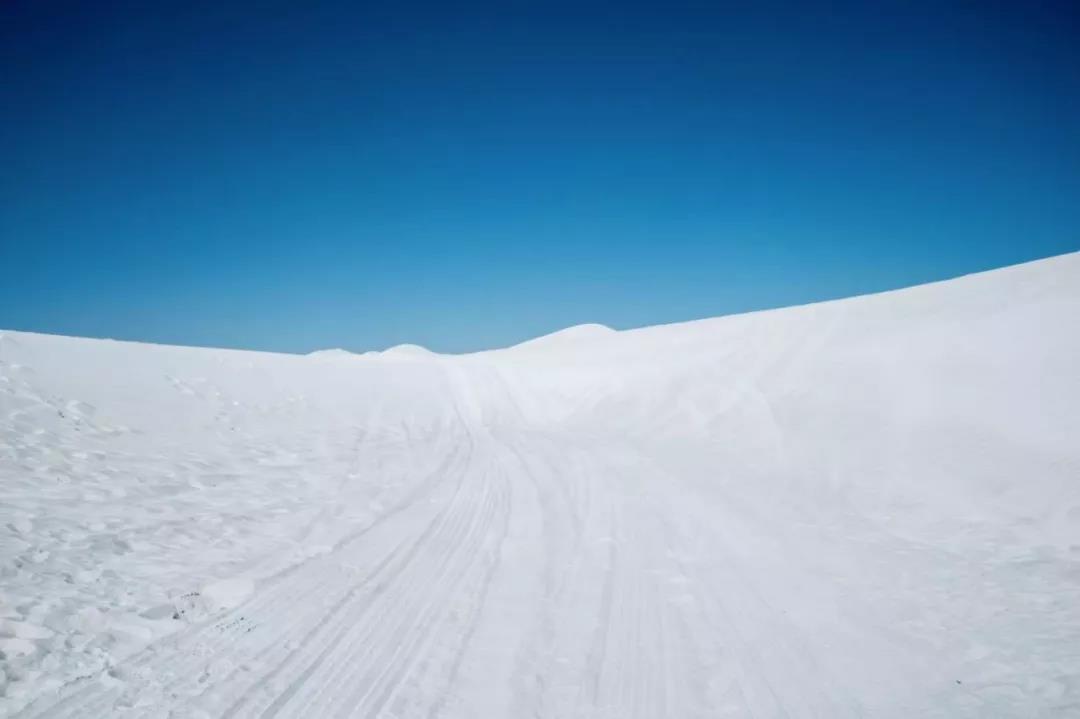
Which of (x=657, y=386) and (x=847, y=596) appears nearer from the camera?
(x=847, y=596)

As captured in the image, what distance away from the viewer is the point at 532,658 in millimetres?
3684

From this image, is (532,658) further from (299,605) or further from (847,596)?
(847,596)

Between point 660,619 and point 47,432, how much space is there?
9.17 metres

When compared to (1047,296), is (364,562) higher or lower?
lower

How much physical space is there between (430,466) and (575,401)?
26.7ft

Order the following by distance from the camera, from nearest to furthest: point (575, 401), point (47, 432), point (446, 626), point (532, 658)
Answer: point (532, 658)
point (446, 626)
point (47, 432)
point (575, 401)

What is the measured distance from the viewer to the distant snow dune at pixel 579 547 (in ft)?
11.1

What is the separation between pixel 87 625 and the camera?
3.75 metres

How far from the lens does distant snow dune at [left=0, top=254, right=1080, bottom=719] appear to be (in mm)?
3375

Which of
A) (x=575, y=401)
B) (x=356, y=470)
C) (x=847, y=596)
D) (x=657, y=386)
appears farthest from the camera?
(x=575, y=401)

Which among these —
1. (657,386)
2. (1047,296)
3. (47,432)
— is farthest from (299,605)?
(1047,296)

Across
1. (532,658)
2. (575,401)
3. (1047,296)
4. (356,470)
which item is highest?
(1047,296)

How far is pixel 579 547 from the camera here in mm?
5660

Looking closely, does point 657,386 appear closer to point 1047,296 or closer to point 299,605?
point 1047,296
